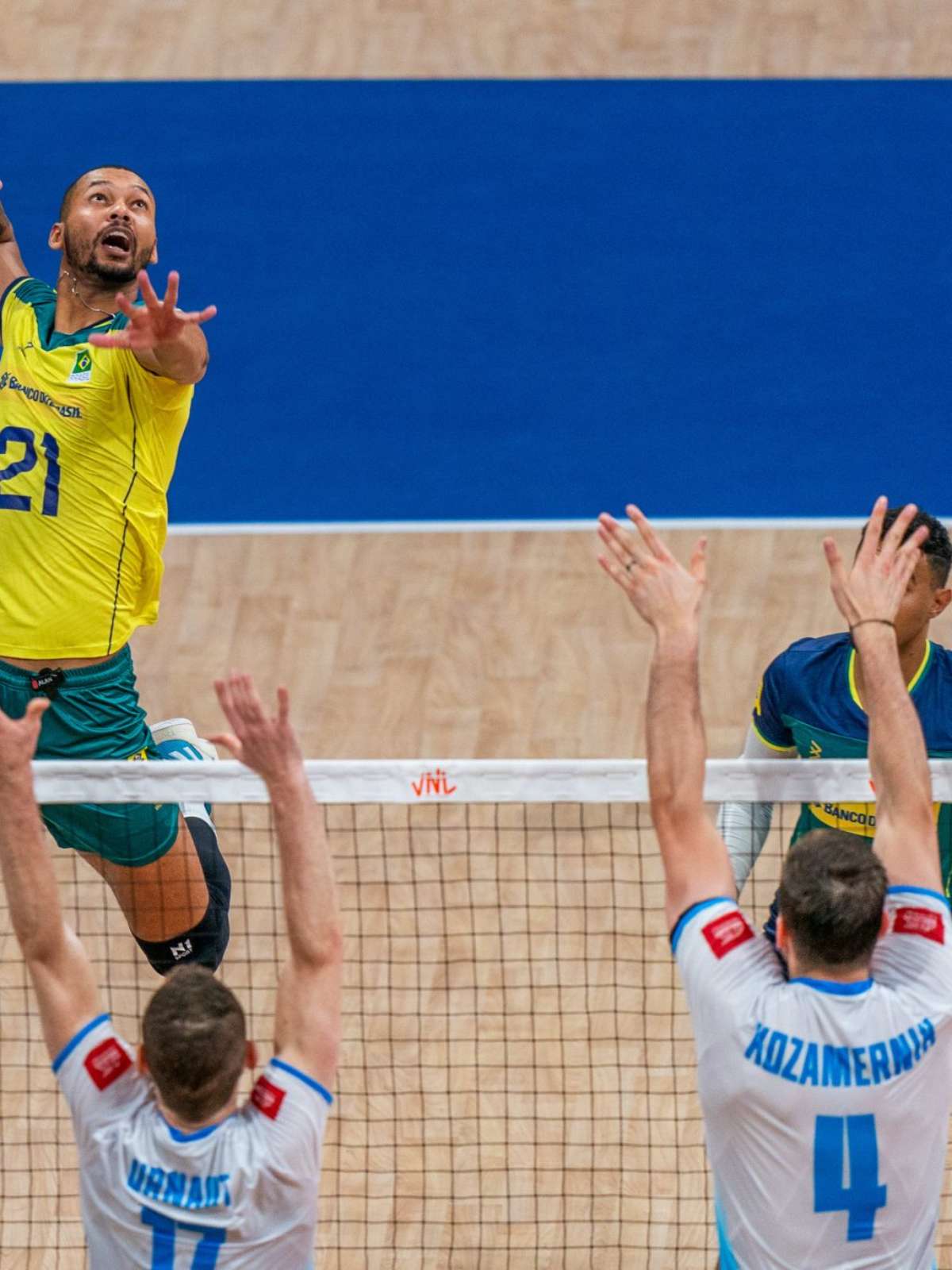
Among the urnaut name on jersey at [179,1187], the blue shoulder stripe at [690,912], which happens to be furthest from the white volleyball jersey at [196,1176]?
the blue shoulder stripe at [690,912]

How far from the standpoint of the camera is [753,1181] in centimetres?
530

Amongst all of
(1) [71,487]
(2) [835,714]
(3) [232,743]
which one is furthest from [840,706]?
(1) [71,487]

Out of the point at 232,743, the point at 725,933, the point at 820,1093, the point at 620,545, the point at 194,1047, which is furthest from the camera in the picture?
the point at 620,545

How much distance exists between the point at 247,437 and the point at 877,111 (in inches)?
264

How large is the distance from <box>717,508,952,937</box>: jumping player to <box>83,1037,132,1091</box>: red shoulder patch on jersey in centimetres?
306

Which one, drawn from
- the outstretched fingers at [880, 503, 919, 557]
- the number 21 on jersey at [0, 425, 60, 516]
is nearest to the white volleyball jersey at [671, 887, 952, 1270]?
the outstretched fingers at [880, 503, 919, 557]

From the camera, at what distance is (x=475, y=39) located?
18875 mm

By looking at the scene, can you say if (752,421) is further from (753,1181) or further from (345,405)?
(753,1181)

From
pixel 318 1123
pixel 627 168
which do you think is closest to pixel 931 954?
pixel 318 1123

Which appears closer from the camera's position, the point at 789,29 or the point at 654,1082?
the point at 654,1082

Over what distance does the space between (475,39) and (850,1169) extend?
606 inches

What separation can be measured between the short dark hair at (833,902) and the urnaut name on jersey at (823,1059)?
0.22m

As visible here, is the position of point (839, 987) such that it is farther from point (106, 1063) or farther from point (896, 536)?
point (106, 1063)

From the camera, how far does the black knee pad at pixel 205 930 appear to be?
28.6 feet
